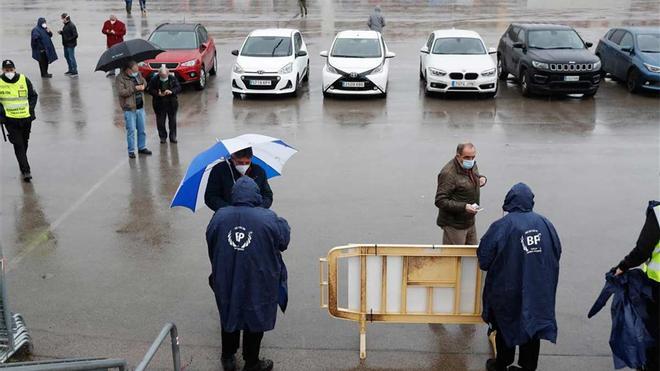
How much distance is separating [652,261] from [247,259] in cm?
315

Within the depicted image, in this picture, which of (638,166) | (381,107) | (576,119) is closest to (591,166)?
(638,166)

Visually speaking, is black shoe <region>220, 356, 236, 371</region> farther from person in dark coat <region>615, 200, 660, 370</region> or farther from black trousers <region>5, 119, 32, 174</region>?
black trousers <region>5, 119, 32, 174</region>

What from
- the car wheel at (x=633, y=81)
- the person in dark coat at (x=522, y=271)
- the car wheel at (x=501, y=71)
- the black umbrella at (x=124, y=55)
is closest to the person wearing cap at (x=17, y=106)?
the black umbrella at (x=124, y=55)

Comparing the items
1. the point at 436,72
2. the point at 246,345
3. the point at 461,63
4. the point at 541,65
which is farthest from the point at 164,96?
the point at 541,65

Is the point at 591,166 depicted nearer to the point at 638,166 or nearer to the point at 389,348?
the point at 638,166

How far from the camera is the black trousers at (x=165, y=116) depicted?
1330 centimetres

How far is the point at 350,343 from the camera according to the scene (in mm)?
6633

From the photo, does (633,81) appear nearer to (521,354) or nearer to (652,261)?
(652,261)

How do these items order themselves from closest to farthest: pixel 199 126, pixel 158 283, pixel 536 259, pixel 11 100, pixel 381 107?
pixel 536 259 < pixel 158 283 < pixel 11 100 < pixel 199 126 < pixel 381 107

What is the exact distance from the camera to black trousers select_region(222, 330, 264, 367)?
5902 millimetres

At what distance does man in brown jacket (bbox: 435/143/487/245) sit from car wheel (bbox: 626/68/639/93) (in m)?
12.8

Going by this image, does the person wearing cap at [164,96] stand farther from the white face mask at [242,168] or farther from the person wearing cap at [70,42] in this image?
the person wearing cap at [70,42]

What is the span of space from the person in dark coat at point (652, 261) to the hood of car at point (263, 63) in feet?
42.9

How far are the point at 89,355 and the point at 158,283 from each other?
1538 mm
